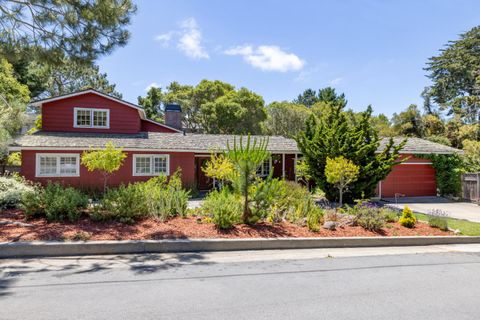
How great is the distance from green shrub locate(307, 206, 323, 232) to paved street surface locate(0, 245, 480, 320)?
1395 mm

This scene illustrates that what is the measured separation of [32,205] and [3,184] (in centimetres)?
350

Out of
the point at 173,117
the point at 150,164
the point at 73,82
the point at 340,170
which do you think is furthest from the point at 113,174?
the point at 73,82

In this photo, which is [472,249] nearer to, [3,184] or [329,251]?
[329,251]

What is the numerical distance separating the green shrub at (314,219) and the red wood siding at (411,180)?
402 inches

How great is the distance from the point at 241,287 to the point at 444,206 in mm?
14541

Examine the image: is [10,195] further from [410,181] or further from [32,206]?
[410,181]

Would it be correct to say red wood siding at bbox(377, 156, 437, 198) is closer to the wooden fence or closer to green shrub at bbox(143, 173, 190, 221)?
the wooden fence

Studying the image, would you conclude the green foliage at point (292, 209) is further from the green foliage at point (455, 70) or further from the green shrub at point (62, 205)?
the green foliage at point (455, 70)

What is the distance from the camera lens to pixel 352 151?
13.5 metres

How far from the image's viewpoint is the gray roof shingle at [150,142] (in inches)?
587

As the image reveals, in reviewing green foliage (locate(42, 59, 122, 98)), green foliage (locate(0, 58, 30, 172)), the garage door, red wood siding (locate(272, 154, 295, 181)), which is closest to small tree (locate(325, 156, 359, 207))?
the garage door

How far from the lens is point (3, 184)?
33.6ft

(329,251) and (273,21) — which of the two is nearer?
(329,251)

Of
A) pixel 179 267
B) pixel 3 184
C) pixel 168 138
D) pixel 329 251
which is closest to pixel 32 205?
pixel 3 184
